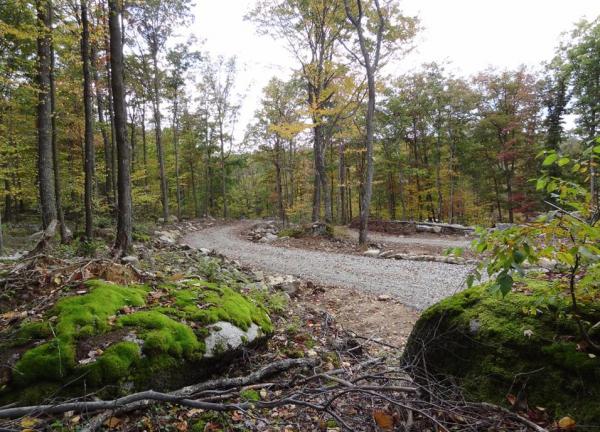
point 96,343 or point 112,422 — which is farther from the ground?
point 96,343

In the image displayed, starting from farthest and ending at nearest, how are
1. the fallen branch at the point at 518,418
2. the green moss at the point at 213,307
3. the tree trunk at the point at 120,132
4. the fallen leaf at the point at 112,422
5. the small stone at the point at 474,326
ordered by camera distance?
the tree trunk at the point at 120,132
the green moss at the point at 213,307
the small stone at the point at 474,326
the fallen leaf at the point at 112,422
the fallen branch at the point at 518,418

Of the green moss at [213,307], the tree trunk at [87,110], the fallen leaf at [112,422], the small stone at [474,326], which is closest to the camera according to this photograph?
the fallen leaf at [112,422]

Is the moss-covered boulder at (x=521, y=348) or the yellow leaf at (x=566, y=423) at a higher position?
the moss-covered boulder at (x=521, y=348)

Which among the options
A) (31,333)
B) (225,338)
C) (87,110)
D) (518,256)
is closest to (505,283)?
(518,256)

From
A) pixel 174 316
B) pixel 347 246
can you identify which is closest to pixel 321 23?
pixel 347 246

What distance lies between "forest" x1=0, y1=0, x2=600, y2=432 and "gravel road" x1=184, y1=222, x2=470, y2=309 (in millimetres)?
90

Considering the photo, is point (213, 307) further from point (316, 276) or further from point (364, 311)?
point (316, 276)

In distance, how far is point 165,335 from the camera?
2.87 metres

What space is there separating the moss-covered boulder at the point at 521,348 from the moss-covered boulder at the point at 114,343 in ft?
6.32

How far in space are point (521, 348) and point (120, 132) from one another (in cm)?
767

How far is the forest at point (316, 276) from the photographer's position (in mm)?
1949

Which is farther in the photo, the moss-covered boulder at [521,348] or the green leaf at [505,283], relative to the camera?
the moss-covered boulder at [521,348]

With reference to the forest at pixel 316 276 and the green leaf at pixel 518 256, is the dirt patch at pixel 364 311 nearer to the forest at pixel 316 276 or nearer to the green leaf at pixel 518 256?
the forest at pixel 316 276

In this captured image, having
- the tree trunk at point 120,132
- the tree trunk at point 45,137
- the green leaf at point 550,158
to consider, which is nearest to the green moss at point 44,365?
the green leaf at point 550,158
